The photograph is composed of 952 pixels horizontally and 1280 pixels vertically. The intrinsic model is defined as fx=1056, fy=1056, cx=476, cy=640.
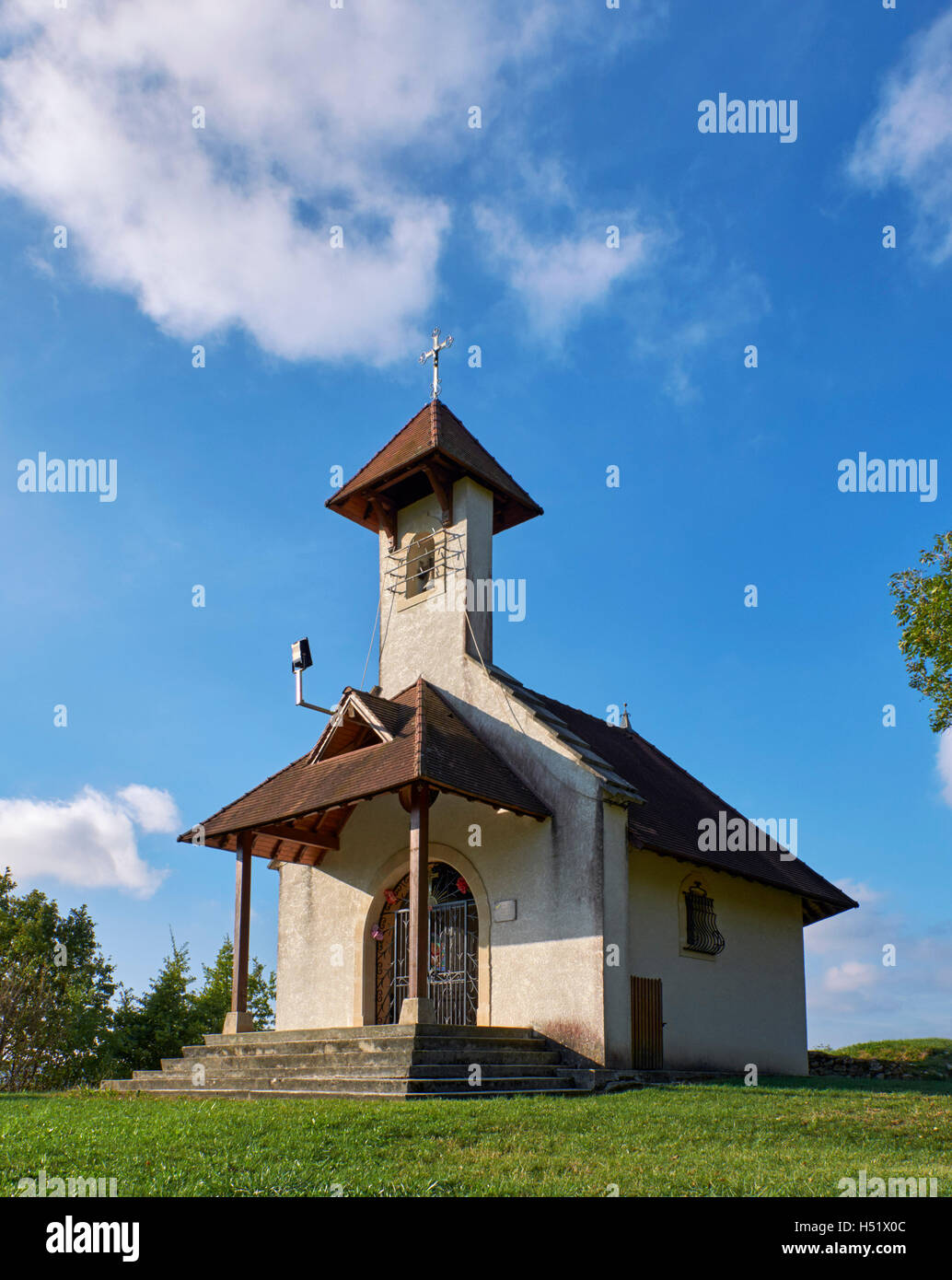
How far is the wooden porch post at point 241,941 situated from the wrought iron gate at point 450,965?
2.44 m

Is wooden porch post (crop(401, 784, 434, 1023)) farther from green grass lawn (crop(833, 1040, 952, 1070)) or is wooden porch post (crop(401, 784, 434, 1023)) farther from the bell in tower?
green grass lawn (crop(833, 1040, 952, 1070))

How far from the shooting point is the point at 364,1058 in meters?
12.7

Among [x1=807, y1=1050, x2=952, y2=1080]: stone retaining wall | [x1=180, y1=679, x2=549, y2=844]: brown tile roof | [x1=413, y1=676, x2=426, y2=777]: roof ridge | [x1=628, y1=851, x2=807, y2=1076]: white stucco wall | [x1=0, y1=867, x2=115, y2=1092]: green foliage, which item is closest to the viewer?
[x1=413, y1=676, x2=426, y2=777]: roof ridge

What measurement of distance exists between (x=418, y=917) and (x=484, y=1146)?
18.5 feet

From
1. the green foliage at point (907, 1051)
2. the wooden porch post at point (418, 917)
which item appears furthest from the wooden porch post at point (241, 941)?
the green foliage at point (907, 1051)

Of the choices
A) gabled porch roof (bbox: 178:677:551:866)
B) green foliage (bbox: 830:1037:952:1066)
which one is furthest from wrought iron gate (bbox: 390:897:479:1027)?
green foliage (bbox: 830:1037:952:1066)

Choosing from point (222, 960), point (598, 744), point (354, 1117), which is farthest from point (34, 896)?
point (354, 1117)

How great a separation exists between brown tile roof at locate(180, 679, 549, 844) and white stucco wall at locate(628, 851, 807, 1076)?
8.67ft

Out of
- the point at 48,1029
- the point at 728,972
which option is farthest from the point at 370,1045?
the point at 48,1029

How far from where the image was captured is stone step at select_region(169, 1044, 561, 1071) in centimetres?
1230

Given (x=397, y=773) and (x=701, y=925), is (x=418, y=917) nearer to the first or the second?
(x=397, y=773)

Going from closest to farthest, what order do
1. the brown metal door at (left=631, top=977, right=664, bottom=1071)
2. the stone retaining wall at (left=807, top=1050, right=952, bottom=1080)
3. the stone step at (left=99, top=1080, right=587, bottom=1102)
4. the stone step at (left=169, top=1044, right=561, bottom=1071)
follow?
1. the stone step at (left=99, top=1080, right=587, bottom=1102)
2. the stone step at (left=169, top=1044, right=561, bottom=1071)
3. the brown metal door at (left=631, top=977, right=664, bottom=1071)
4. the stone retaining wall at (left=807, top=1050, right=952, bottom=1080)

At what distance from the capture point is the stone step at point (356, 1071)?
12.0 m
